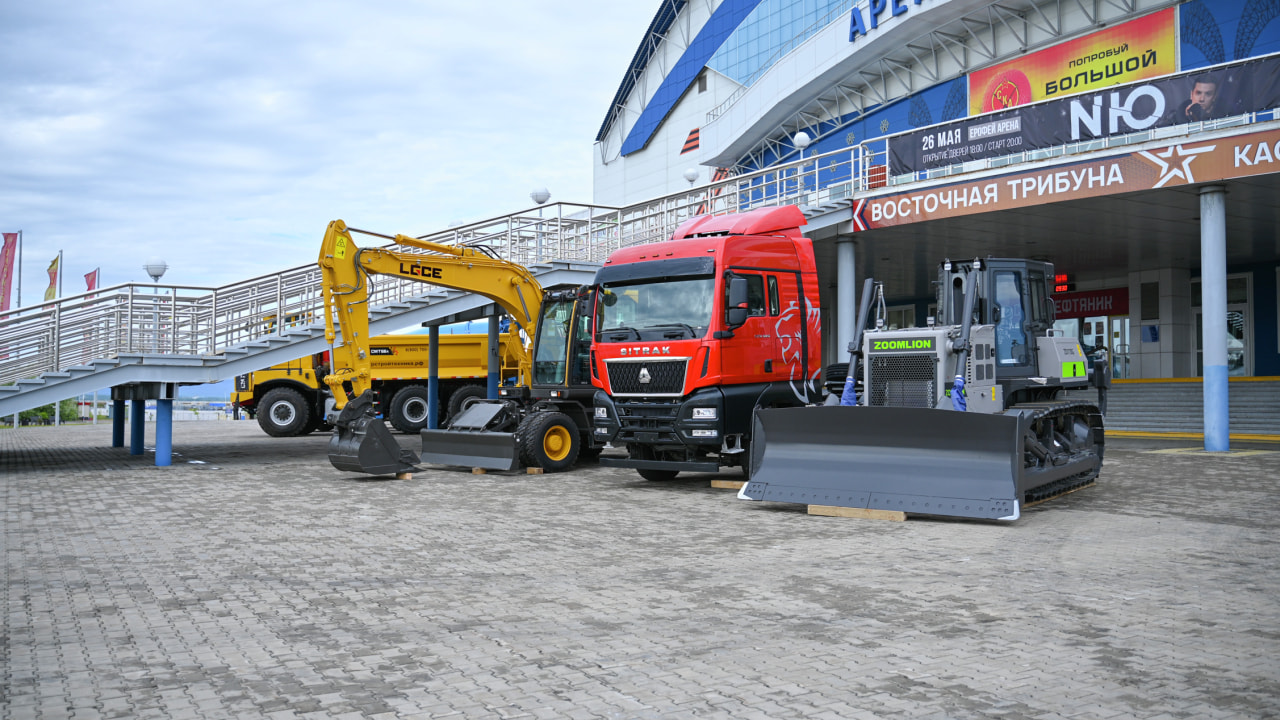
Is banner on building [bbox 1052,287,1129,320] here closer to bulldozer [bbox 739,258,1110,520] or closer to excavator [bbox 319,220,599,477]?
bulldozer [bbox 739,258,1110,520]

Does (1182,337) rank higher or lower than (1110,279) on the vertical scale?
lower

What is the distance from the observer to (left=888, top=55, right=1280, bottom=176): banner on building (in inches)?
584

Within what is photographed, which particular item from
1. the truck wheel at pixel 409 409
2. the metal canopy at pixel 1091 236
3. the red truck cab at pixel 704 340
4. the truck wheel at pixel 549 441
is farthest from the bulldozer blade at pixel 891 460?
the truck wheel at pixel 409 409

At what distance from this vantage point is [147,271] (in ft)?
61.8

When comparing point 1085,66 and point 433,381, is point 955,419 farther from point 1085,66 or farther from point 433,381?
point 1085,66

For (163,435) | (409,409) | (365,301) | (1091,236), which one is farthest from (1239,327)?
(163,435)

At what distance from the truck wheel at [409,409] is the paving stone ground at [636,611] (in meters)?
14.4

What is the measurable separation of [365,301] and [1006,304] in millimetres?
9158

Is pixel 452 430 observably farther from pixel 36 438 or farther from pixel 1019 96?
pixel 1019 96

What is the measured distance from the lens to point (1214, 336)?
16.9 metres

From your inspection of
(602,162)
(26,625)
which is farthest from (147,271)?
(602,162)

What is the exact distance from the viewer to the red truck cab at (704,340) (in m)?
11.7

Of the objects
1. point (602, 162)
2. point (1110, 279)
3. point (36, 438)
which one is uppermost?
point (602, 162)

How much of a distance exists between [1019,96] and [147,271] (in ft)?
85.4
